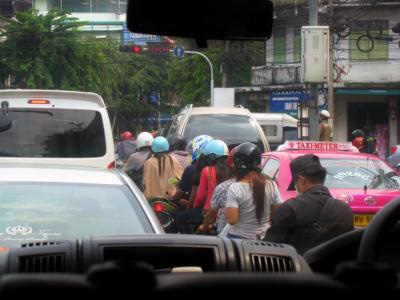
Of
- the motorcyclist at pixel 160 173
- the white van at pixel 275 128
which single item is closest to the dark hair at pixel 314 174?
the motorcyclist at pixel 160 173

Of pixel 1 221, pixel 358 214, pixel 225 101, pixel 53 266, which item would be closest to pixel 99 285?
pixel 53 266

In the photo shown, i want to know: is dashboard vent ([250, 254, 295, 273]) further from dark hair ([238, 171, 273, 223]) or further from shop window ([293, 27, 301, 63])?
shop window ([293, 27, 301, 63])

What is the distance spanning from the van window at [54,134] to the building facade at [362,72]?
25545 millimetres

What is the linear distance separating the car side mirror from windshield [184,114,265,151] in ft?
16.5

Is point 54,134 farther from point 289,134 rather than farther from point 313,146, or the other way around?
Result: point 289,134

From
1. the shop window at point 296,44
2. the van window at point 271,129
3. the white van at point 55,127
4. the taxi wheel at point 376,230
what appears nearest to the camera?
the taxi wheel at point 376,230

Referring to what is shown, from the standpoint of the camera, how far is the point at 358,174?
9.38 metres

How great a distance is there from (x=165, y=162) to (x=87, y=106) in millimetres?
1124

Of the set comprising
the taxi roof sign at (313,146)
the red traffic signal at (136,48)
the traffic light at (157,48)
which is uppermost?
the traffic light at (157,48)

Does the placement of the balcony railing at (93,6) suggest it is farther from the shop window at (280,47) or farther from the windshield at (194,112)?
the shop window at (280,47)

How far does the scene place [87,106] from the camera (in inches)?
407

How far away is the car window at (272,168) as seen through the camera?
9.50 metres

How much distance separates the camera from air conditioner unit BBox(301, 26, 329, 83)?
1546 cm

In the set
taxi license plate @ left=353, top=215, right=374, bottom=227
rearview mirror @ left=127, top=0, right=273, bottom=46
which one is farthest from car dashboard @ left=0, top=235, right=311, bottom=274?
taxi license plate @ left=353, top=215, right=374, bottom=227
